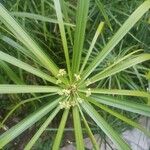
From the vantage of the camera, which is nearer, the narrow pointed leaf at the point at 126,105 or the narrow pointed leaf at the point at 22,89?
the narrow pointed leaf at the point at 22,89

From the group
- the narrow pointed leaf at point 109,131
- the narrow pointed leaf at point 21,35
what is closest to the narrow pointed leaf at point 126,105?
the narrow pointed leaf at point 109,131

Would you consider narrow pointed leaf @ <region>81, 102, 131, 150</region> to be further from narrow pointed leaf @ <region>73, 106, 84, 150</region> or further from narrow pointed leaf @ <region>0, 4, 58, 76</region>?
narrow pointed leaf @ <region>0, 4, 58, 76</region>

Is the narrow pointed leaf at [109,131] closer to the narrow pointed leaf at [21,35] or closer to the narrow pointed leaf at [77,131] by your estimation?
the narrow pointed leaf at [77,131]

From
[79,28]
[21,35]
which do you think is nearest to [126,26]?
[79,28]

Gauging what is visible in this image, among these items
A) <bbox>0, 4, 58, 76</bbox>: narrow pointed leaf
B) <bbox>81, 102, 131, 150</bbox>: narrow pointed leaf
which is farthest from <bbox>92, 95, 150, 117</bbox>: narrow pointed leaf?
<bbox>0, 4, 58, 76</bbox>: narrow pointed leaf

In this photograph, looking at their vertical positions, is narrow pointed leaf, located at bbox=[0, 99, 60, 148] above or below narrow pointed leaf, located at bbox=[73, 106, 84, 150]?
above

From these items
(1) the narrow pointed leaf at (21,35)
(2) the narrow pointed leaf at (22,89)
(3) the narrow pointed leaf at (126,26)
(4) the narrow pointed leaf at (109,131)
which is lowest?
(4) the narrow pointed leaf at (109,131)

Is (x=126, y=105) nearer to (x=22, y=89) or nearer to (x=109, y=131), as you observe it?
(x=109, y=131)

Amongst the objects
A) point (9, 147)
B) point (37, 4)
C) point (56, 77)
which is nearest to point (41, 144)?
point (9, 147)

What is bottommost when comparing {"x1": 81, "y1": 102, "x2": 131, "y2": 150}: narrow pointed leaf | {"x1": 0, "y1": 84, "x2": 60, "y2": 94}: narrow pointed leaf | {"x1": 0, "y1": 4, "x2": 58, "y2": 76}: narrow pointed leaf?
{"x1": 81, "y1": 102, "x2": 131, "y2": 150}: narrow pointed leaf

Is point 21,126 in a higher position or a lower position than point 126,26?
lower

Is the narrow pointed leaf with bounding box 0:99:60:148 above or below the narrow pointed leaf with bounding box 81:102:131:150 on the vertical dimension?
above

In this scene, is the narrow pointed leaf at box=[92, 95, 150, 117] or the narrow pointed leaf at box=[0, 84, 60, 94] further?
the narrow pointed leaf at box=[92, 95, 150, 117]
